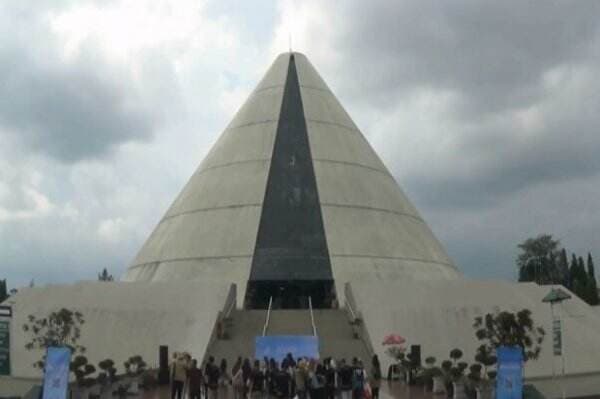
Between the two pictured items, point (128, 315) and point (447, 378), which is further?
point (128, 315)

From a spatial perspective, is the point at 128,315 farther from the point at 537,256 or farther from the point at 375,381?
the point at 537,256

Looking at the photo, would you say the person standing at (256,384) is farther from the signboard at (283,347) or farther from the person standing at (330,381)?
the signboard at (283,347)

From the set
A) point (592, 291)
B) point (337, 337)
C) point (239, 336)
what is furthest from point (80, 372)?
point (592, 291)

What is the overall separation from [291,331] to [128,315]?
19.6 ft

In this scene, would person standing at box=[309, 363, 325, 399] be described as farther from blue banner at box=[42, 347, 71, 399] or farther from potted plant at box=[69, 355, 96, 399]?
potted plant at box=[69, 355, 96, 399]

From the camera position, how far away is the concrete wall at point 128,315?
2673cm

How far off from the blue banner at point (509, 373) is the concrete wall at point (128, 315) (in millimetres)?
12324

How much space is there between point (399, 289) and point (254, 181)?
12.2 meters

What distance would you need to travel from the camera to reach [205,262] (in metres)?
35.9

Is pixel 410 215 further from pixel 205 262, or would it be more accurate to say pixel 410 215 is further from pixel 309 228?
pixel 205 262

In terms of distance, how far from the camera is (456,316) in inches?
1115

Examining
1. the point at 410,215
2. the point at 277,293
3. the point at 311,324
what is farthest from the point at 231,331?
the point at 410,215

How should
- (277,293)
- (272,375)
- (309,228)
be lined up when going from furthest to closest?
(309,228)
(277,293)
(272,375)

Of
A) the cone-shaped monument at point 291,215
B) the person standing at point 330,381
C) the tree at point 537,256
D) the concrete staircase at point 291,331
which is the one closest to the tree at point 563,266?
the tree at point 537,256
